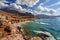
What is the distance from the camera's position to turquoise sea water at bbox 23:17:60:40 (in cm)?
A: 296

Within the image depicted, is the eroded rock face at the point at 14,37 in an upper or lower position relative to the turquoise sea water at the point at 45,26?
lower

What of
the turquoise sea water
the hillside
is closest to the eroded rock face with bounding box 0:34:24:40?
the hillside

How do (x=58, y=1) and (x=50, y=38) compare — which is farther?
(x=58, y=1)

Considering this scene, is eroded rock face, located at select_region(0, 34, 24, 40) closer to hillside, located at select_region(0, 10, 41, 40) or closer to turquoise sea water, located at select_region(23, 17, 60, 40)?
hillside, located at select_region(0, 10, 41, 40)

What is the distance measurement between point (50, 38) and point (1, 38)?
1.15m

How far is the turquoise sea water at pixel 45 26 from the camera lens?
2.96 meters

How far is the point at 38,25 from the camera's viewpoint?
10.0 ft

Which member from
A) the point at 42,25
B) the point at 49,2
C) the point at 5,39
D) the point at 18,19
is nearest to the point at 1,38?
the point at 5,39

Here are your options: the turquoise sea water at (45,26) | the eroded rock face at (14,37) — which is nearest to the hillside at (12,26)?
the eroded rock face at (14,37)

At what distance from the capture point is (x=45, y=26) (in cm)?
303

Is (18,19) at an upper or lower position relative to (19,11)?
lower

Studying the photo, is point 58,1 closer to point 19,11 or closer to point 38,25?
point 38,25

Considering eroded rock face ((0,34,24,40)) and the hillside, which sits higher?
the hillside

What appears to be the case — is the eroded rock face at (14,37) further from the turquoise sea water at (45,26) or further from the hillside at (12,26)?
the turquoise sea water at (45,26)
